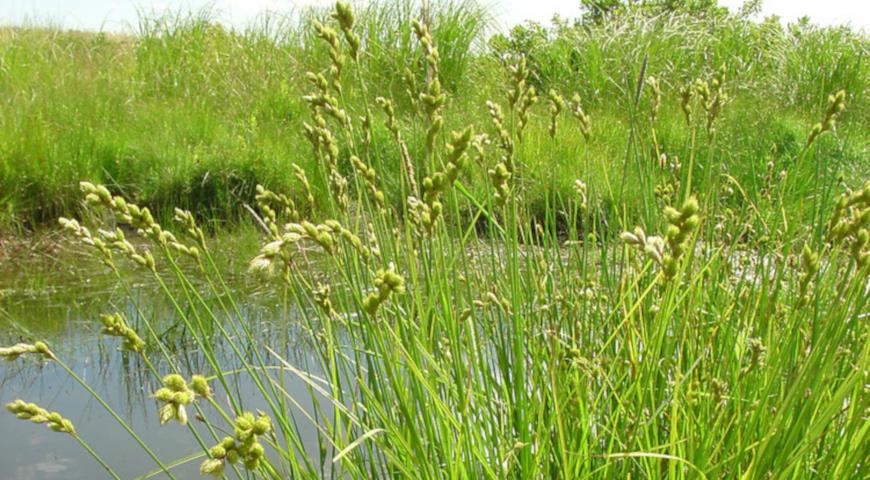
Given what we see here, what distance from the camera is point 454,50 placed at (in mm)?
8852

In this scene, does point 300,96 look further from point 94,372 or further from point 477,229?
point 94,372

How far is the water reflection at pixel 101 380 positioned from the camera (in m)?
2.65

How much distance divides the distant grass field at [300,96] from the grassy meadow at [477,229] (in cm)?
3

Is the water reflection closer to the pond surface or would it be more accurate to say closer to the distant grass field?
the pond surface

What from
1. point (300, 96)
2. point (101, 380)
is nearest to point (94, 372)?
point (101, 380)

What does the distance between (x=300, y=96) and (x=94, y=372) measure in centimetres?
413

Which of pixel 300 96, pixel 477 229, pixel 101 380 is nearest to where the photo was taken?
pixel 101 380

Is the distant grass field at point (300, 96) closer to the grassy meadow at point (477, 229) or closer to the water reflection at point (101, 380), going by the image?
the grassy meadow at point (477, 229)

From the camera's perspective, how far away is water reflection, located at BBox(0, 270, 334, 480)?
2646 mm

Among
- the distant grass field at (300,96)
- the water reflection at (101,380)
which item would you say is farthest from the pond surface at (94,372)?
the distant grass field at (300,96)

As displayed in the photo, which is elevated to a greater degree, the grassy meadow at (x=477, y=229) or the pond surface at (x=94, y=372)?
the grassy meadow at (x=477, y=229)

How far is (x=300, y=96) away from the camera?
7082mm

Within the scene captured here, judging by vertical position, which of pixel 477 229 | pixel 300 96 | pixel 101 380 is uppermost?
pixel 300 96

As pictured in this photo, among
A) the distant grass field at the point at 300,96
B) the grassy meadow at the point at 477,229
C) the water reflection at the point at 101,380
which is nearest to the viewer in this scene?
the grassy meadow at the point at 477,229
